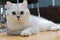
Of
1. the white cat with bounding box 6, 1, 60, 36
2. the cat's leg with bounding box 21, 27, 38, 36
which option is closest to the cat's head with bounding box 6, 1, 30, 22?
the white cat with bounding box 6, 1, 60, 36

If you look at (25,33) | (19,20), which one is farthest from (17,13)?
(25,33)

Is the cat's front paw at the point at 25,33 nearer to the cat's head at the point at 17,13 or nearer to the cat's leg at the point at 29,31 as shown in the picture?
the cat's leg at the point at 29,31

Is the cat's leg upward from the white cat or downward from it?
downward

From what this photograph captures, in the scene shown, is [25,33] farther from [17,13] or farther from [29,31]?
[17,13]

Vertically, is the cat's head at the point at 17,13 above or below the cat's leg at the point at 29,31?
above

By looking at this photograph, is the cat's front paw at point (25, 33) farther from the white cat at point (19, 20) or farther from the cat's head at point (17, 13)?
the cat's head at point (17, 13)

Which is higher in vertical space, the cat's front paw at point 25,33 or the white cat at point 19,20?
the white cat at point 19,20

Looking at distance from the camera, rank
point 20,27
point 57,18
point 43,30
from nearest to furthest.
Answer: point 20,27
point 43,30
point 57,18

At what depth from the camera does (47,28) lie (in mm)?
1707

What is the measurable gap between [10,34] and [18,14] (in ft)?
0.86

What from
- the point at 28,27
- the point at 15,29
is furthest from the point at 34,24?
the point at 15,29

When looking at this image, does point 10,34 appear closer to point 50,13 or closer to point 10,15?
point 10,15

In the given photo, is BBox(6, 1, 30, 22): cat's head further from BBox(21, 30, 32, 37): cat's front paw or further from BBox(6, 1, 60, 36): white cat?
BBox(21, 30, 32, 37): cat's front paw

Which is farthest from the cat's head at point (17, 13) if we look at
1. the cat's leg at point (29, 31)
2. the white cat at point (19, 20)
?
the cat's leg at point (29, 31)
